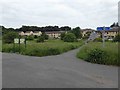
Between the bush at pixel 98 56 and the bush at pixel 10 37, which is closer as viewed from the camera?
the bush at pixel 98 56

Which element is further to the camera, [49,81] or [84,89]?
[49,81]

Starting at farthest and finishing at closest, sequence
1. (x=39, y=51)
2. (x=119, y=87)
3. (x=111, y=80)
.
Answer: (x=39, y=51)
(x=111, y=80)
(x=119, y=87)

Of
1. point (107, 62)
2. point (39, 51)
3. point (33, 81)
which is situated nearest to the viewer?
point (33, 81)

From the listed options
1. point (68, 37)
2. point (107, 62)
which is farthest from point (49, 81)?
point (68, 37)

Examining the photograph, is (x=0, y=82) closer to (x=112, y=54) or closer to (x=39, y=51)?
(x=112, y=54)

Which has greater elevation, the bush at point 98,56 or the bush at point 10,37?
the bush at point 10,37

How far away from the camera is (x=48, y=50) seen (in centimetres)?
2469

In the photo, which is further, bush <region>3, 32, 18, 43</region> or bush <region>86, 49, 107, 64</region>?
bush <region>3, 32, 18, 43</region>

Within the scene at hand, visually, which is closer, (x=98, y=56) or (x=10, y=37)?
(x=98, y=56)

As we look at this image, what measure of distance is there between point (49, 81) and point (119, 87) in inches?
99.3

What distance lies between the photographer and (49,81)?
890 centimetres

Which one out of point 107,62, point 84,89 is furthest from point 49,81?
point 107,62

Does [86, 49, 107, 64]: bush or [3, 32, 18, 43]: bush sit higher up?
[3, 32, 18, 43]: bush

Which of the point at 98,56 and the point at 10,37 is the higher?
the point at 10,37
